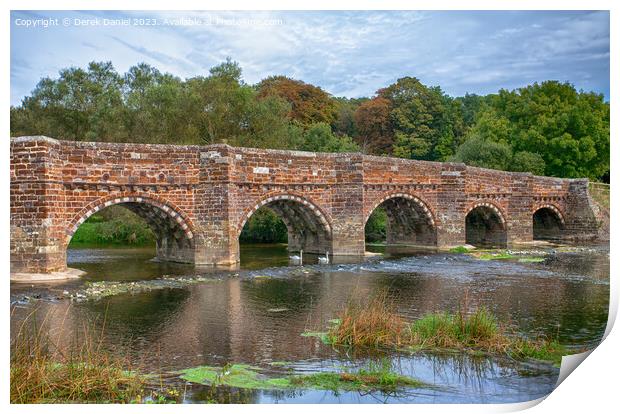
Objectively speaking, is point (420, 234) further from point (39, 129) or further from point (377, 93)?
point (377, 93)

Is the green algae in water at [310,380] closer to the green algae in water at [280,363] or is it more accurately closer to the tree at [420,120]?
the green algae in water at [280,363]

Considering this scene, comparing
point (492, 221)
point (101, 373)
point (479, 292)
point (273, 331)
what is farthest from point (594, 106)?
point (101, 373)

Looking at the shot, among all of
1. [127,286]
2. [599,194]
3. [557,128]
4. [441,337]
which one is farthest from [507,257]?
[441,337]

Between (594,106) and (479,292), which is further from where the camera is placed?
(594,106)

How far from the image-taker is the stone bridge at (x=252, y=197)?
1753 cm

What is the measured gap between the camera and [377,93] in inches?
2181

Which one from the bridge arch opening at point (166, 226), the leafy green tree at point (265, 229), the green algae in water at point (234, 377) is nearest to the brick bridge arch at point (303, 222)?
the bridge arch opening at point (166, 226)

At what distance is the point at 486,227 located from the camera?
32844mm

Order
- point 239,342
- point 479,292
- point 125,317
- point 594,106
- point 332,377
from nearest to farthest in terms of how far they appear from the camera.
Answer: point 332,377, point 239,342, point 125,317, point 479,292, point 594,106

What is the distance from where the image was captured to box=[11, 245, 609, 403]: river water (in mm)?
8789

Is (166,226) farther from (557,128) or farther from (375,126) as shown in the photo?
(375,126)

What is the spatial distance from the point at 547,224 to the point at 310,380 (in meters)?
30.5

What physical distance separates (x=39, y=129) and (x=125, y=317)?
22786 mm

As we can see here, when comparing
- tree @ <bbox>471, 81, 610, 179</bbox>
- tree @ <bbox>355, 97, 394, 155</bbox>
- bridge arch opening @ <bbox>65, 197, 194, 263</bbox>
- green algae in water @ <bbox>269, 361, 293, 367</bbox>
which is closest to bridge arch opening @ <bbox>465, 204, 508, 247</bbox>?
tree @ <bbox>471, 81, 610, 179</bbox>
